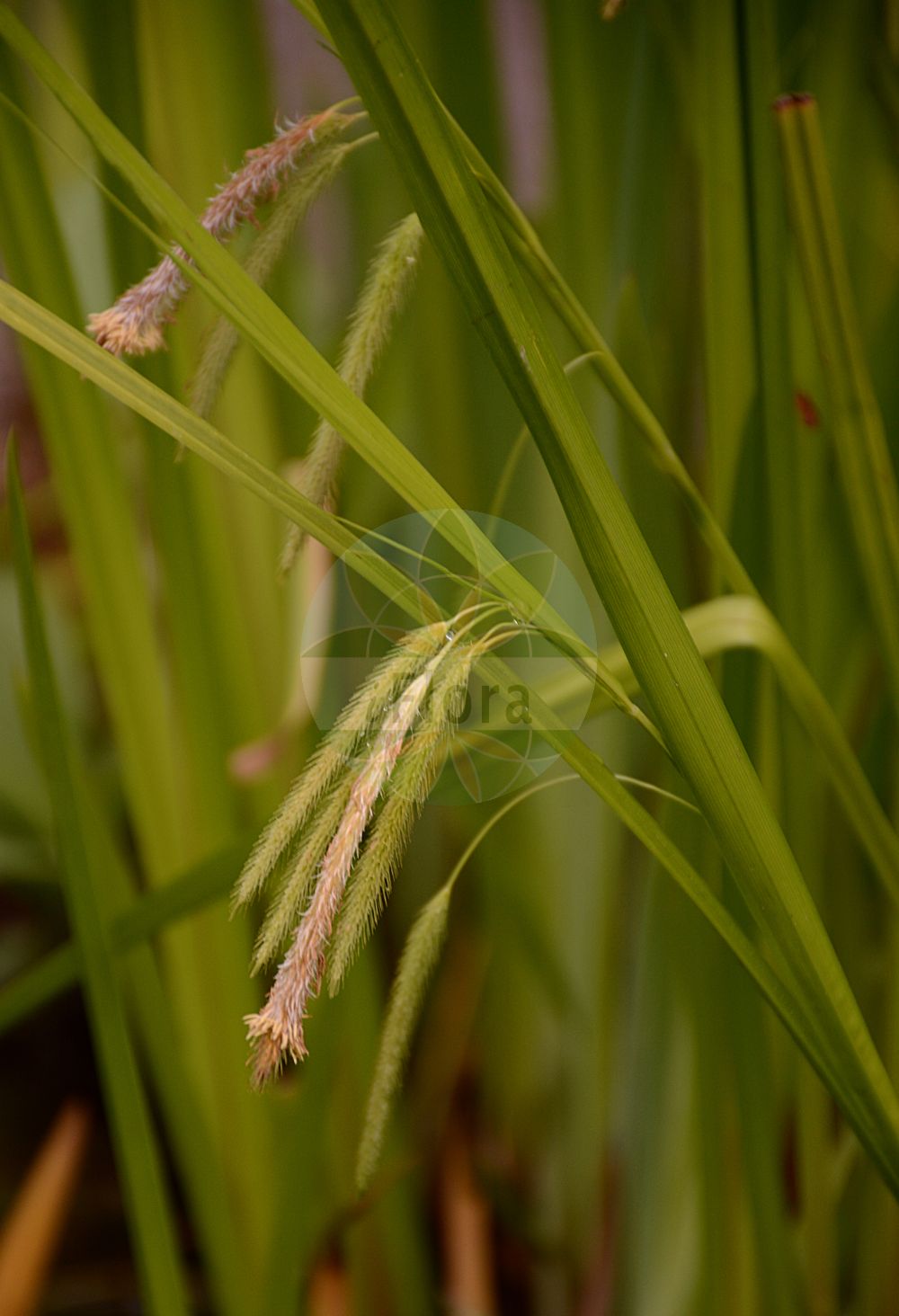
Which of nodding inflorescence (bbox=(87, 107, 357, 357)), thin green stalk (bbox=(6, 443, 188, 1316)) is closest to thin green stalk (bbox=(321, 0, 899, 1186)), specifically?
nodding inflorescence (bbox=(87, 107, 357, 357))

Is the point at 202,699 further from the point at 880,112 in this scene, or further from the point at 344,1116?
the point at 880,112

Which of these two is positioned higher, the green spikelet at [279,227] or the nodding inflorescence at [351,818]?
the green spikelet at [279,227]

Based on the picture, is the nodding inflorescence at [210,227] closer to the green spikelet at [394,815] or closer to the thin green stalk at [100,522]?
the green spikelet at [394,815]

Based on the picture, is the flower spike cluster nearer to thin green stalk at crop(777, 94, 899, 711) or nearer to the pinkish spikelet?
the pinkish spikelet

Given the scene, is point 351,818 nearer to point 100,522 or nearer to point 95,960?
point 95,960

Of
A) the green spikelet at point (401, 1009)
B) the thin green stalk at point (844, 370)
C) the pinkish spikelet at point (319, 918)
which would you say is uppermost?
the thin green stalk at point (844, 370)

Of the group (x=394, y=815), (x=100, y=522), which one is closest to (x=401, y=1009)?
(x=394, y=815)

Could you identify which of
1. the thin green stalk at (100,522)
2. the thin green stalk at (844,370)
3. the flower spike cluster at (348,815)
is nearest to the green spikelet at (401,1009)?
the flower spike cluster at (348,815)
